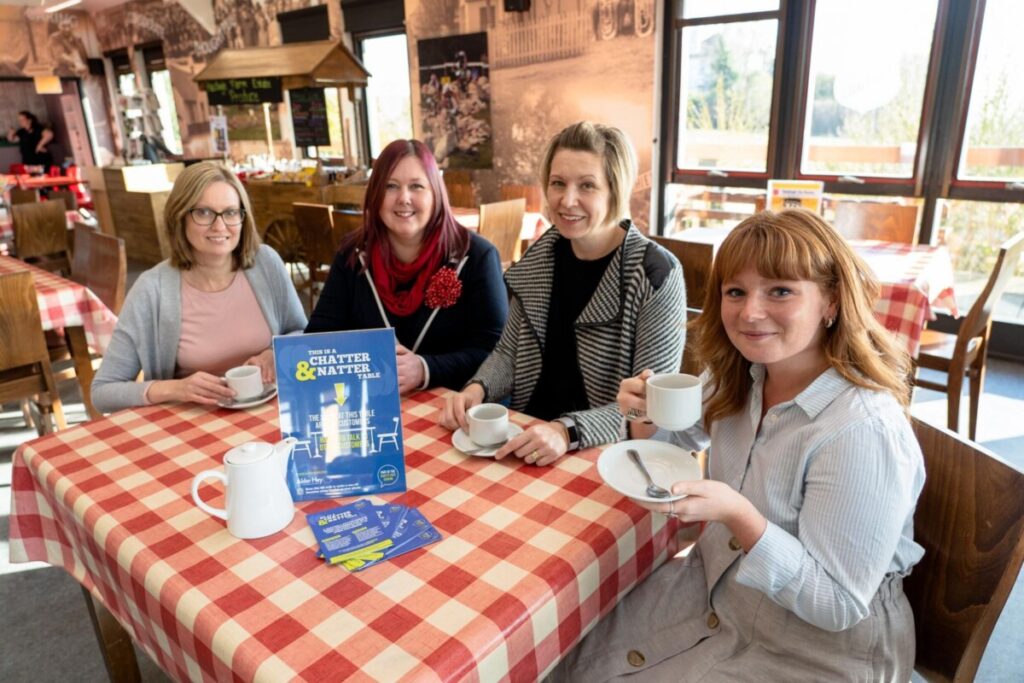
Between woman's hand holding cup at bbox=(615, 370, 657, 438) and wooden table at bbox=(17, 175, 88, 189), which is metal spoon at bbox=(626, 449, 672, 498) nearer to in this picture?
woman's hand holding cup at bbox=(615, 370, 657, 438)

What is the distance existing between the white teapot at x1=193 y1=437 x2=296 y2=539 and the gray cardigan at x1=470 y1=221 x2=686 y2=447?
57cm

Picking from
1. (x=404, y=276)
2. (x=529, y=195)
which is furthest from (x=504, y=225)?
(x=404, y=276)

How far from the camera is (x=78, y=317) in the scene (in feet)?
9.25

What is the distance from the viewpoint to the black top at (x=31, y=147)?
1056 centimetres

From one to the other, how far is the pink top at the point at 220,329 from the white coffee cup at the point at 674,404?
1.19 metres

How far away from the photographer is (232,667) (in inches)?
30.3

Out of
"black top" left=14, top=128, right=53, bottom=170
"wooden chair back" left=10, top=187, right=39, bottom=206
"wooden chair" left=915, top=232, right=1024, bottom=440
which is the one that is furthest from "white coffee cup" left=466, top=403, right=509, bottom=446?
"black top" left=14, top=128, right=53, bottom=170

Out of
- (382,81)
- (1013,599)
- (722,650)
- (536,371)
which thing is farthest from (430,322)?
(382,81)

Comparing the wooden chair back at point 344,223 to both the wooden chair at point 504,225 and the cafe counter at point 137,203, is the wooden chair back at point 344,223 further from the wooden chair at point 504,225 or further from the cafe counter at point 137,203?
the cafe counter at point 137,203

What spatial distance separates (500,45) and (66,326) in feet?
12.7

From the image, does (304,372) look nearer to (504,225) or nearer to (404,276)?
(404,276)

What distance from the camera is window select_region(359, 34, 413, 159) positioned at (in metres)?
6.39

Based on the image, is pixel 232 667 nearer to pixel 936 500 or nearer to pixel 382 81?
pixel 936 500

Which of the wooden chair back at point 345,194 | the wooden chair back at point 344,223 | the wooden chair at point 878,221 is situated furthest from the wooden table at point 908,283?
the wooden chair back at point 345,194
